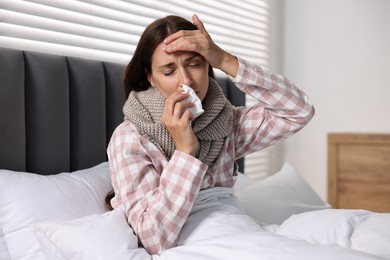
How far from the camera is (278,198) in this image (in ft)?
6.00

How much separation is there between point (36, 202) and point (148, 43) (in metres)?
0.52

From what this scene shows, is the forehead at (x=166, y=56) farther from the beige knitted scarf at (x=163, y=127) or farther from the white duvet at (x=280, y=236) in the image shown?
the white duvet at (x=280, y=236)

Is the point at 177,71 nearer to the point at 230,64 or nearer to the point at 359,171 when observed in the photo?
the point at 230,64

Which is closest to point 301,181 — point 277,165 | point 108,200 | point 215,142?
point 215,142

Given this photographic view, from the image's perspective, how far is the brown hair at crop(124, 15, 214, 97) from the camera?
4.34ft

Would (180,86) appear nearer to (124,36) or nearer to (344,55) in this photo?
(124,36)

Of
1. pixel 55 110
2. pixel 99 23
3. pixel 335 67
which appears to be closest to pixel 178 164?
pixel 55 110

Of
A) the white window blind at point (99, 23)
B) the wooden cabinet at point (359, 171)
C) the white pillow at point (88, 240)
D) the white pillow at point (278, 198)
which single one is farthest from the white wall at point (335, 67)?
the white pillow at point (88, 240)

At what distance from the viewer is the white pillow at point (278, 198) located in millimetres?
1714

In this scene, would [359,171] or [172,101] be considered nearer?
[172,101]

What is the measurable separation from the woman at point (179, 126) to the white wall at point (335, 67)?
1.78m

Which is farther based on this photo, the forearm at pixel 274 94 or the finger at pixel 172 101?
the forearm at pixel 274 94

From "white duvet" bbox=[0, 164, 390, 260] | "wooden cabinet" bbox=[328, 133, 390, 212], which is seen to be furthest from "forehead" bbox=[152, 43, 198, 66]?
"wooden cabinet" bbox=[328, 133, 390, 212]

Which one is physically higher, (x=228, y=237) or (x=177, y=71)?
(x=177, y=71)
